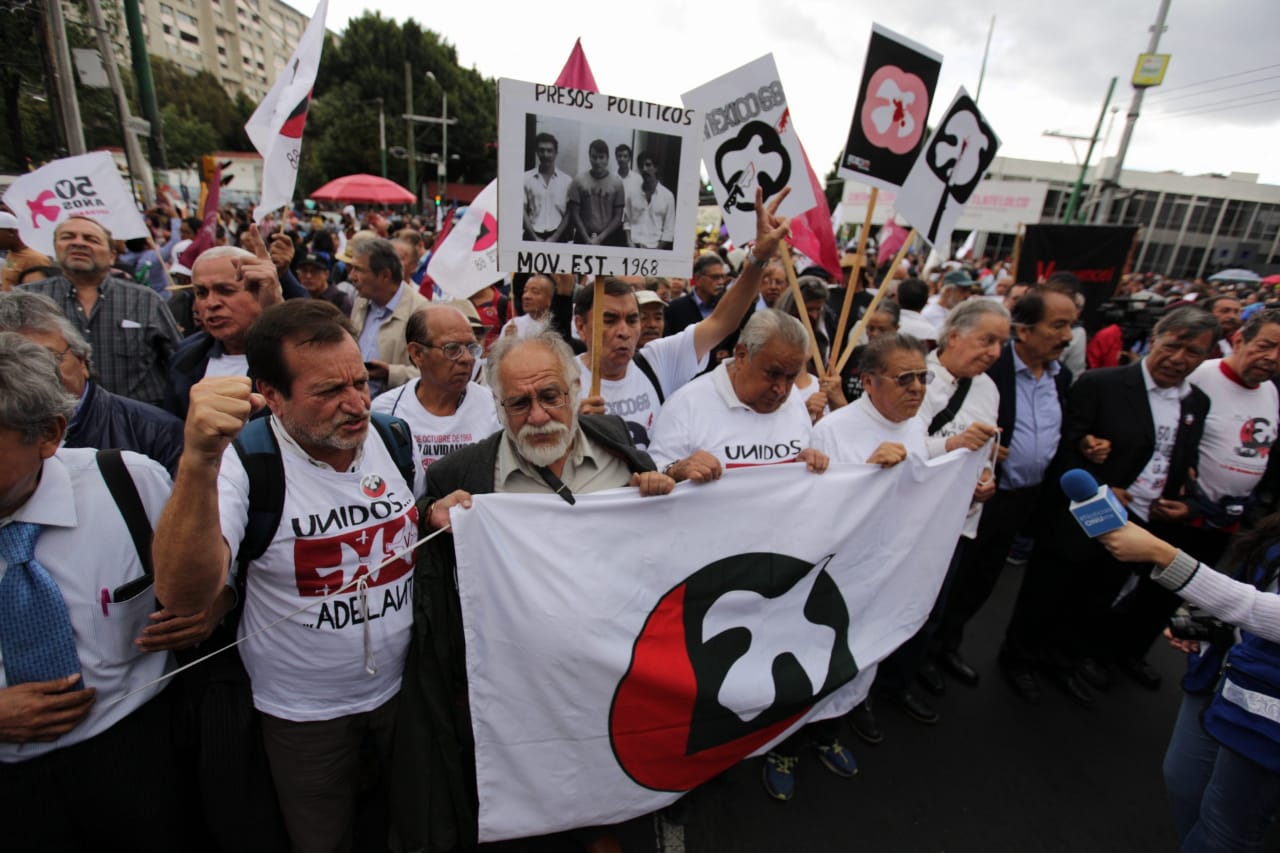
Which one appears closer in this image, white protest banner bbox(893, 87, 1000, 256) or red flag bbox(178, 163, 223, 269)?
white protest banner bbox(893, 87, 1000, 256)

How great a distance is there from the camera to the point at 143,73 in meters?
10.6

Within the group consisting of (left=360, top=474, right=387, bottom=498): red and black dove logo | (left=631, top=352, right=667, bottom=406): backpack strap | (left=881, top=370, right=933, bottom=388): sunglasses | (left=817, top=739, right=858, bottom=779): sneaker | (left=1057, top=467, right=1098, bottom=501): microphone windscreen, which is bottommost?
(left=817, top=739, right=858, bottom=779): sneaker

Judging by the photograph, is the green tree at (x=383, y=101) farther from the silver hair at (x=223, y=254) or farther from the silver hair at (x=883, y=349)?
the silver hair at (x=883, y=349)

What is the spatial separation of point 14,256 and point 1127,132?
21868mm

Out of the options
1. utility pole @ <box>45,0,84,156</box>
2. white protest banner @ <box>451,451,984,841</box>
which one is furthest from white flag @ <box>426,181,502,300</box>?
utility pole @ <box>45,0,84,156</box>

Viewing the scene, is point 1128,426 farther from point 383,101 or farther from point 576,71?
point 383,101

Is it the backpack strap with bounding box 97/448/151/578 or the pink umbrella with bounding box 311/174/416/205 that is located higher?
the pink umbrella with bounding box 311/174/416/205

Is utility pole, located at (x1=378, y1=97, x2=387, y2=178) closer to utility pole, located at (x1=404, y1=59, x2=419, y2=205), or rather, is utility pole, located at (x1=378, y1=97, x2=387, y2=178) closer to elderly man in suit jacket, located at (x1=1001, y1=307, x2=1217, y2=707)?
utility pole, located at (x1=404, y1=59, x2=419, y2=205)

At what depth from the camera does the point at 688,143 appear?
2.51 m

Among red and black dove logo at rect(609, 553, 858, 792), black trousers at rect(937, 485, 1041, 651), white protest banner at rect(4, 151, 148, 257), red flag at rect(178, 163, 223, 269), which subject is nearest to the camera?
red and black dove logo at rect(609, 553, 858, 792)

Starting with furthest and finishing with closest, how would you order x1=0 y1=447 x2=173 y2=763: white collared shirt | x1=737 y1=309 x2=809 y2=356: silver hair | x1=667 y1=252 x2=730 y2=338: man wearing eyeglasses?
x1=667 y1=252 x2=730 y2=338: man wearing eyeglasses → x1=737 y1=309 x2=809 y2=356: silver hair → x1=0 y1=447 x2=173 y2=763: white collared shirt

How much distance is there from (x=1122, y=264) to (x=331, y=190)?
56.9 feet

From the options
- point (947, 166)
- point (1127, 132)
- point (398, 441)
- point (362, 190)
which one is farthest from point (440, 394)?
point (1127, 132)

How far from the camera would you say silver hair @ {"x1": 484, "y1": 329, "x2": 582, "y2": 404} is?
2.01 meters
